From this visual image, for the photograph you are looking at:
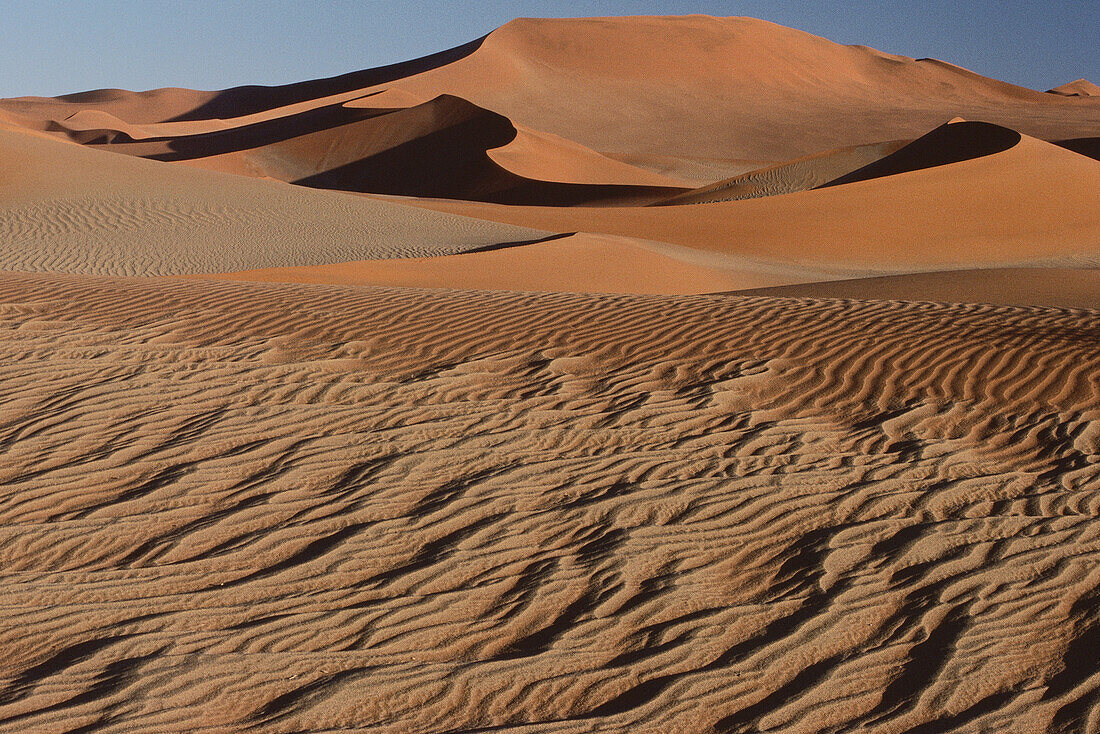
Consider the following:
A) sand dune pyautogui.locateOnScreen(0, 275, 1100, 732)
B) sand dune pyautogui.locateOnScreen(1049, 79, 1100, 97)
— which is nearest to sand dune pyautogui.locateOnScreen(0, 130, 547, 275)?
sand dune pyautogui.locateOnScreen(0, 275, 1100, 732)

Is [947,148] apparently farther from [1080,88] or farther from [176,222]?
[1080,88]

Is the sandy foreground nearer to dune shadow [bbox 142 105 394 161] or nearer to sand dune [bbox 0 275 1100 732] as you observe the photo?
sand dune [bbox 0 275 1100 732]

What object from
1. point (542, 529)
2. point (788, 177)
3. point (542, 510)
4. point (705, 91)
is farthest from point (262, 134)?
point (542, 529)

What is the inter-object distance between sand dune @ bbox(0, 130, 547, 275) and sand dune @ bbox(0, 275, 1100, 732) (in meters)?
11.9

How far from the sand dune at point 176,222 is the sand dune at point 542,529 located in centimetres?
1195

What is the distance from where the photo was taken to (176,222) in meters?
22.8

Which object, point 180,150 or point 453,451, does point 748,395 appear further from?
point 180,150

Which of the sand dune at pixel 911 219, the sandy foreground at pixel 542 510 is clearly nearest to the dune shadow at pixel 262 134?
the sand dune at pixel 911 219

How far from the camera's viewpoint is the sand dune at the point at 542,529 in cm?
357

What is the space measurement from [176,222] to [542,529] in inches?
796

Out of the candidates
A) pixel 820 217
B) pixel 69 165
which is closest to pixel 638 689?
pixel 820 217

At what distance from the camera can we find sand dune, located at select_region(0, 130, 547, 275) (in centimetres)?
1967

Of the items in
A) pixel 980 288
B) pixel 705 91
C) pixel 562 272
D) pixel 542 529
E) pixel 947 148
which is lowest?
pixel 542 529

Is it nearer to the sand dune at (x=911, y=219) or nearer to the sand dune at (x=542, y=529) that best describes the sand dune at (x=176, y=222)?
the sand dune at (x=911, y=219)
